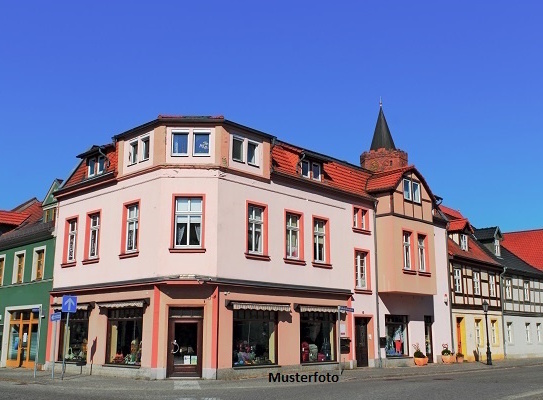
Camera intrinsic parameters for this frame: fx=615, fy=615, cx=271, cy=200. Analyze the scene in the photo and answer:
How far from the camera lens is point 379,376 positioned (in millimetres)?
25453

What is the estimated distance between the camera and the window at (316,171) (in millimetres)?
30547

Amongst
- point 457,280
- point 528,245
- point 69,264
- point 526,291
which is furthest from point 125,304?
point 528,245

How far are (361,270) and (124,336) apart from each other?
41.4 ft

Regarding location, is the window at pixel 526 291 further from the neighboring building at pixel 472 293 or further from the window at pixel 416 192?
the window at pixel 416 192

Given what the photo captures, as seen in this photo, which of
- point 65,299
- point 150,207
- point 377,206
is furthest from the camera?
point 377,206

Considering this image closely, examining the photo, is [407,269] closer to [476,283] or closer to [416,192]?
[416,192]

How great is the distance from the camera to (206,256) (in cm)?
2427

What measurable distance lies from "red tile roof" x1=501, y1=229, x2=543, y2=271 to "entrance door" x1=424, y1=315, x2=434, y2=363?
2259 centimetres

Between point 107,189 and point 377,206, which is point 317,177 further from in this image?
point 107,189

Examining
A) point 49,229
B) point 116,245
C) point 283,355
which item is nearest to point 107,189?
point 116,245

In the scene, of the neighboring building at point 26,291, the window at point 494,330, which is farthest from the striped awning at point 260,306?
the window at point 494,330

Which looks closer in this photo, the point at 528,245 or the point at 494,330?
the point at 494,330

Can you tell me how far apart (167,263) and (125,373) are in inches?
190

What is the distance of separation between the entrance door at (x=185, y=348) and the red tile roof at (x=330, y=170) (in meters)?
8.11
